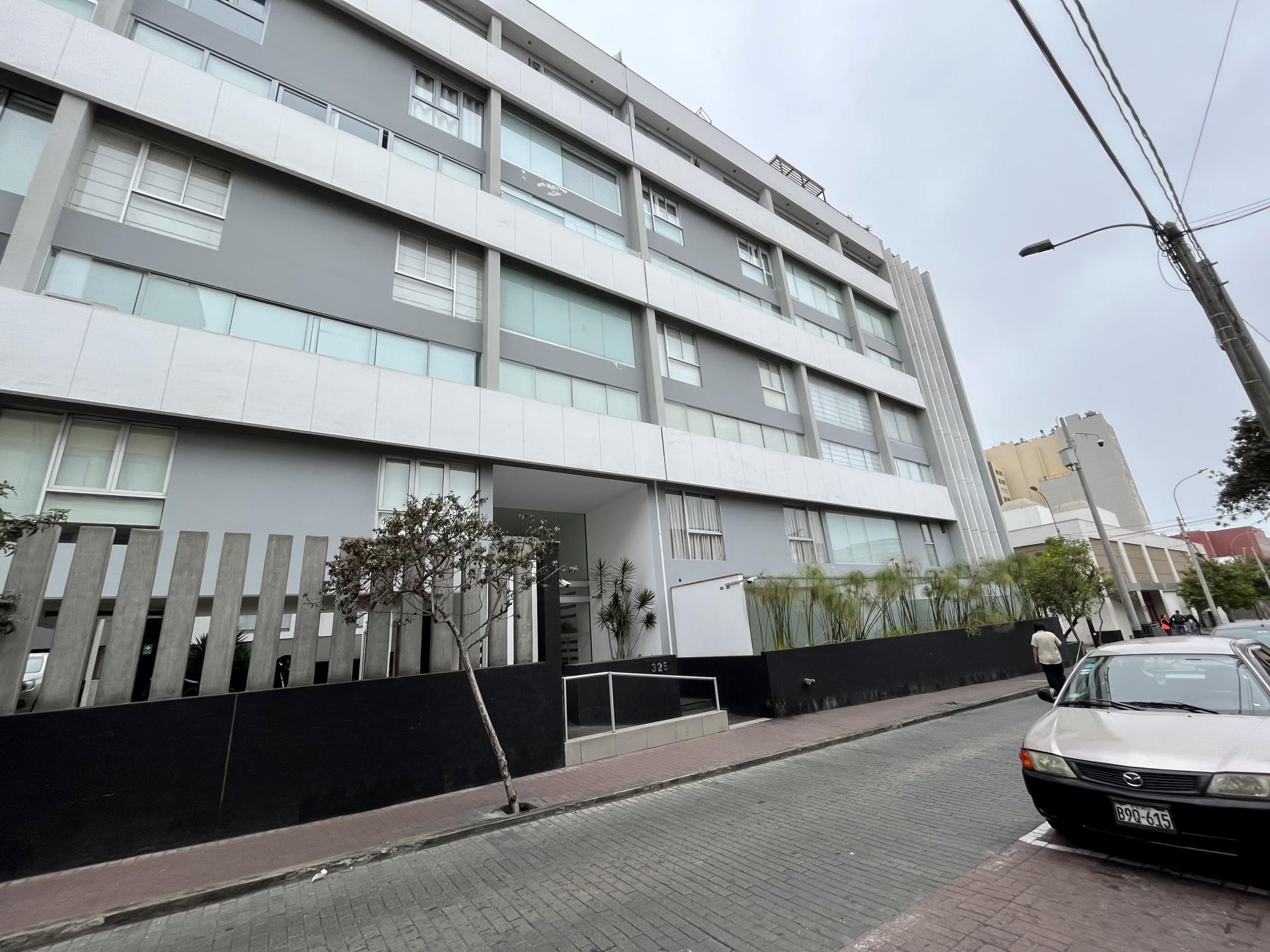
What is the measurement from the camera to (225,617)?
6.67 meters

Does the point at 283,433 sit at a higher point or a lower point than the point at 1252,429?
lower

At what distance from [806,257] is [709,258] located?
6315 millimetres

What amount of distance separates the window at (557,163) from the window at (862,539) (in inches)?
549

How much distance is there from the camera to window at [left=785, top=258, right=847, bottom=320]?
24.5 m

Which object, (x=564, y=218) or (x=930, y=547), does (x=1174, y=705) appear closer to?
(x=564, y=218)

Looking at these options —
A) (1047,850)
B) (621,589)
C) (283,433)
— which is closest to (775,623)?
(621,589)

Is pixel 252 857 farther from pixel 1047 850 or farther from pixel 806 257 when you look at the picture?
pixel 806 257

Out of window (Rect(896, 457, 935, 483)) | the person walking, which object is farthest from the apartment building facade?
the person walking

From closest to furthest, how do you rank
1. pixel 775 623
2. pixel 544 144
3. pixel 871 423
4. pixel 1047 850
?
pixel 1047 850, pixel 775 623, pixel 544 144, pixel 871 423

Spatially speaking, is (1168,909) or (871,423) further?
(871,423)

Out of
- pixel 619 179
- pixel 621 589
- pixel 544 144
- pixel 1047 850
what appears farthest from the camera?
pixel 619 179

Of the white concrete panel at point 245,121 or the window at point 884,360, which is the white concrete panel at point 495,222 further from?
the window at point 884,360

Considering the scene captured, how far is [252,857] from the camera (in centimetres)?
545

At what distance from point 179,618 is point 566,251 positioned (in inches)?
512
